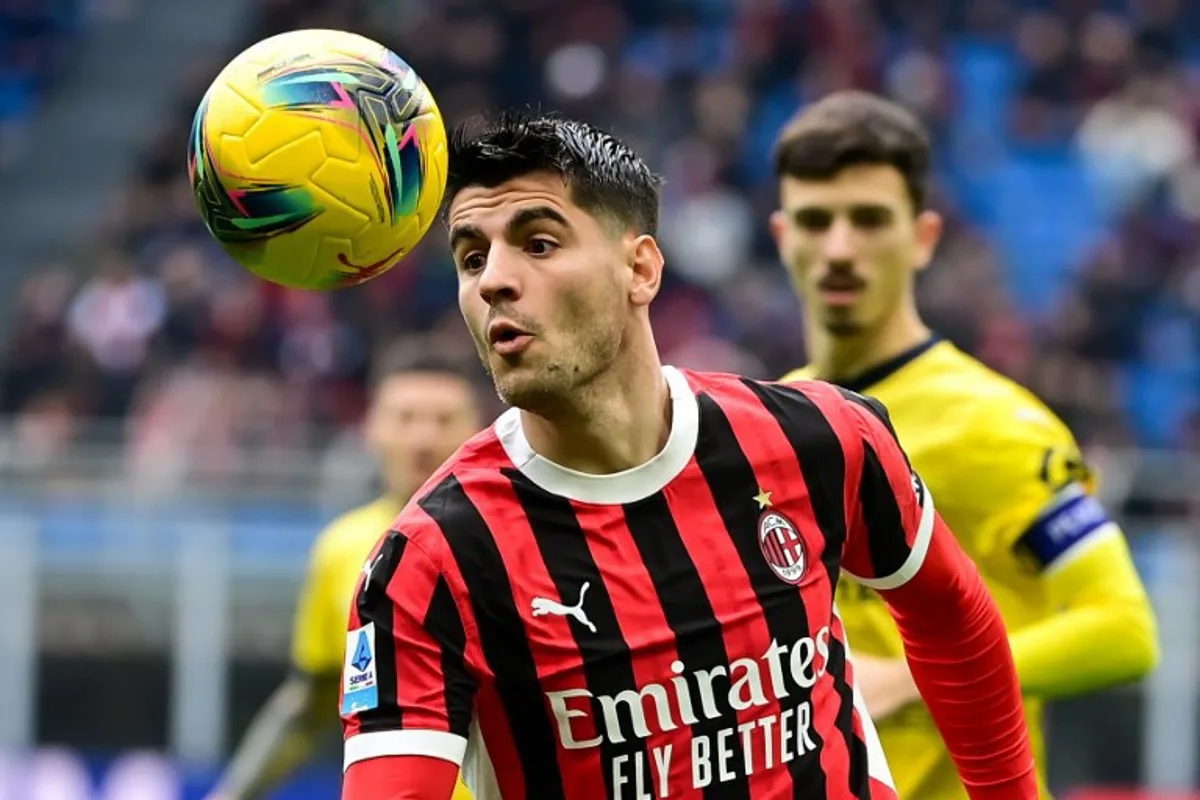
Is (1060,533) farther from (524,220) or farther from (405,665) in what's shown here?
(405,665)

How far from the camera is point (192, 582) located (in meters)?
10.1

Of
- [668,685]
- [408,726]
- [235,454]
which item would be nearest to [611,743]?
[668,685]

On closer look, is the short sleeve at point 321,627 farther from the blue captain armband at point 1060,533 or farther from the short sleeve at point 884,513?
the short sleeve at point 884,513

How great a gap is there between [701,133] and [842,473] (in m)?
11.3

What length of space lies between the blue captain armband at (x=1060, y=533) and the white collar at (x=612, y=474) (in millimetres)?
1200

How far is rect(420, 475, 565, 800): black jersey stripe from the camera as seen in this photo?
122 inches

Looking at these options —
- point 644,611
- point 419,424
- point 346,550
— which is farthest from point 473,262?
point 346,550

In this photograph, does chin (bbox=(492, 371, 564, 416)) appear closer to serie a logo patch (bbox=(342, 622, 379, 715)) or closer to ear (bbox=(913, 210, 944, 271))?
serie a logo patch (bbox=(342, 622, 379, 715))

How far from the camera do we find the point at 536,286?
3129 millimetres

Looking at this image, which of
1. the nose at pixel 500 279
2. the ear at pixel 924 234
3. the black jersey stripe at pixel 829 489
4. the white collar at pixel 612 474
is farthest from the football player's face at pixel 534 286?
the ear at pixel 924 234

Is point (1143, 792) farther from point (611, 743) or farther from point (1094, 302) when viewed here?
point (611, 743)

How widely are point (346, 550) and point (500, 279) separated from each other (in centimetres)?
329

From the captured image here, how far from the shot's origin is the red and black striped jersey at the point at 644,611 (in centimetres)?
305

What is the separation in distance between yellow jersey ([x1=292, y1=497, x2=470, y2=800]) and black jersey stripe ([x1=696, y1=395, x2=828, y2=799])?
2923mm
